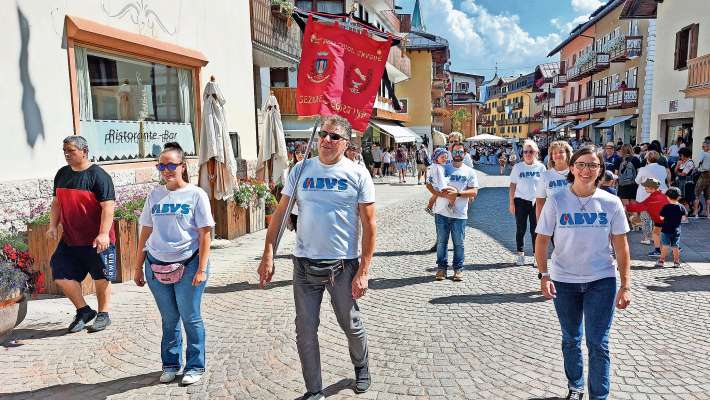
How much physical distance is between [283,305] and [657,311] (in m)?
4.01

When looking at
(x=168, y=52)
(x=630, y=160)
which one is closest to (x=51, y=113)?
(x=168, y=52)

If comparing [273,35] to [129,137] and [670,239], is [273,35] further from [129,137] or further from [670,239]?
[670,239]

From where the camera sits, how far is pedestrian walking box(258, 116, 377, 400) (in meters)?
3.32

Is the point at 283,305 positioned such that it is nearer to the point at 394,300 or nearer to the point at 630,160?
the point at 394,300

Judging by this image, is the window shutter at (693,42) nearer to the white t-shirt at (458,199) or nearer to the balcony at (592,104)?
the white t-shirt at (458,199)

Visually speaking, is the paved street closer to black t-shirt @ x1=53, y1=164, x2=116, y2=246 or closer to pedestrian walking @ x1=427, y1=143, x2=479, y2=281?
pedestrian walking @ x1=427, y1=143, x2=479, y2=281

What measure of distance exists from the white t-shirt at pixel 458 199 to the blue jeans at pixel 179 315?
3.60 m

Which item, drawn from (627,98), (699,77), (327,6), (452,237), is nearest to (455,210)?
(452,237)

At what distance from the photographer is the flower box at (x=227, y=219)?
30.7ft

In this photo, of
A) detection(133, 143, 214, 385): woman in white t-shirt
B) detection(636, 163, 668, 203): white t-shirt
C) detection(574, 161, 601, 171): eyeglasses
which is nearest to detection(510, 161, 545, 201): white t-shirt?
detection(636, 163, 668, 203): white t-shirt

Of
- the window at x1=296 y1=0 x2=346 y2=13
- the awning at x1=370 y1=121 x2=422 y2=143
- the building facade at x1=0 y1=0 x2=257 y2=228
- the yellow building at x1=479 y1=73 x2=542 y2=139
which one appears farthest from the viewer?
the yellow building at x1=479 y1=73 x2=542 y2=139

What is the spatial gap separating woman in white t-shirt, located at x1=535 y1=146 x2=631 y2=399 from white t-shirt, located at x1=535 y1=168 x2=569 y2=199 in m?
2.37

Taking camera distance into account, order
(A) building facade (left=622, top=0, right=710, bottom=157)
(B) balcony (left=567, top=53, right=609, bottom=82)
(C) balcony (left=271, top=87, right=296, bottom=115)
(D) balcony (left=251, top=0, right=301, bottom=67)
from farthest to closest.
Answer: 1. (B) balcony (left=567, top=53, right=609, bottom=82)
2. (C) balcony (left=271, top=87, right=296, bottom=115)
3. (A) building facade (left=622, top=0, right=710, bottom=157)
4. (D) balcony (left=251, top=0, right=301, bottom=67)

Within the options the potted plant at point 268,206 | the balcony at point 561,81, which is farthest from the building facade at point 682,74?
the balcony at point 561,81
